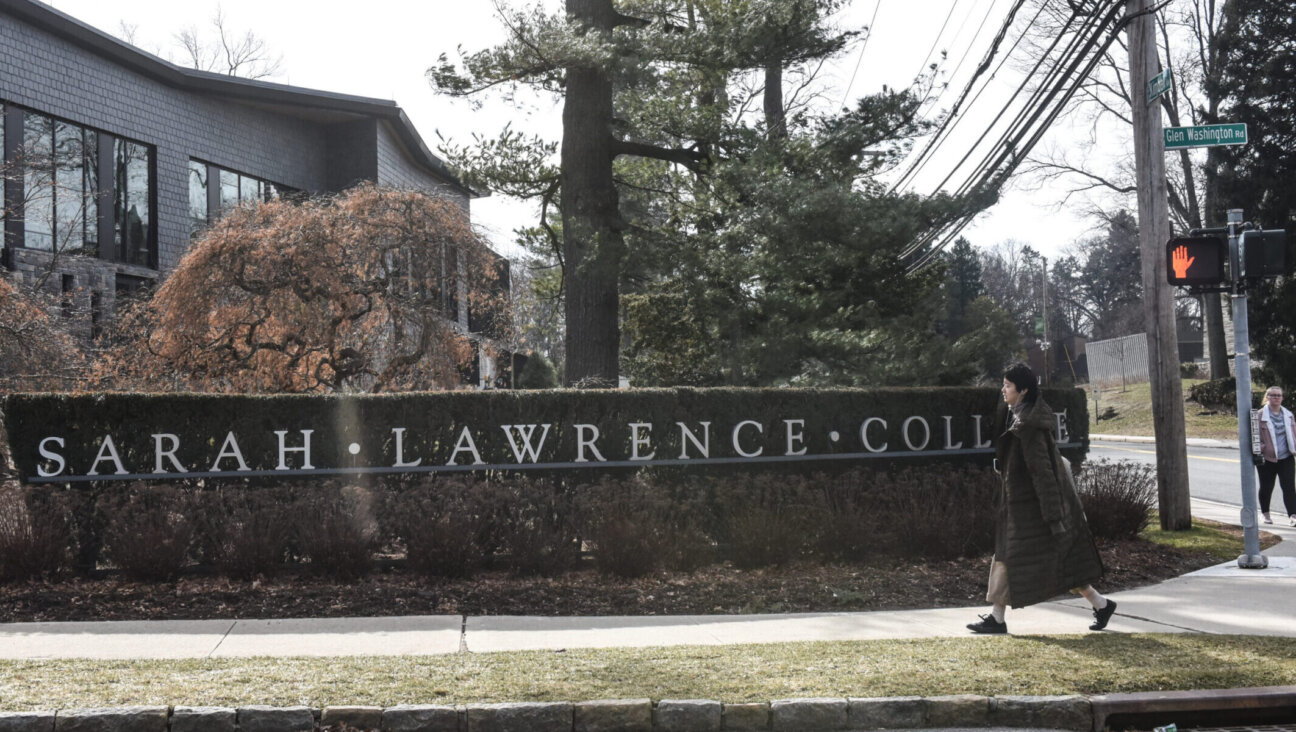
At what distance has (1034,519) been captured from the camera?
7562mm

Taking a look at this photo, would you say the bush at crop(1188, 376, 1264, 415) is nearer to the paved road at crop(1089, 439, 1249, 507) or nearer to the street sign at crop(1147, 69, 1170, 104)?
the paved road at crop(1089, 439, 1249, 507)

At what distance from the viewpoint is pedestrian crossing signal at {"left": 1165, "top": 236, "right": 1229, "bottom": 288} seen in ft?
34.6

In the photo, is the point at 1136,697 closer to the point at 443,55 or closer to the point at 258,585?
the point at 258,585

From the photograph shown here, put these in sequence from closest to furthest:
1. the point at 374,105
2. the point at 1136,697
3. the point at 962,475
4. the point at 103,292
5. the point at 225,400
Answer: the point at 1136,697
the point at 225,400
the point at 962,475
the point at 103,292
the point at 374,105

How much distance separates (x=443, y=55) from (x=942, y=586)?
34.3 feet

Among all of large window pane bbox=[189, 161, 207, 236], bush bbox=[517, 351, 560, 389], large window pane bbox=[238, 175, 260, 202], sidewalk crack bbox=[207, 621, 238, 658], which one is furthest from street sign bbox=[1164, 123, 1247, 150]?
bush bbox=[517, 351, 560, 389]

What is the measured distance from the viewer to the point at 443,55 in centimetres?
1570

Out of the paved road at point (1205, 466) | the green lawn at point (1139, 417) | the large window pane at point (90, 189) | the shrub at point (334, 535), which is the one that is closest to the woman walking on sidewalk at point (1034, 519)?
the shrub at point (334, 535)

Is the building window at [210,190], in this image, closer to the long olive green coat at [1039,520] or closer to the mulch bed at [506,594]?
the mulch bed at [506,594]

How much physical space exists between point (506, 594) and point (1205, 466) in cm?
2006

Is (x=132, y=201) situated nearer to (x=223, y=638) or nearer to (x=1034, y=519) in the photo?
(x=223, y=638)

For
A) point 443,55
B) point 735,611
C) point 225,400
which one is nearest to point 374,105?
point 443,55

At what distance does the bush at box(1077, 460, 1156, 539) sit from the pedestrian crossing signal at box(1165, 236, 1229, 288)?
8.62 feet

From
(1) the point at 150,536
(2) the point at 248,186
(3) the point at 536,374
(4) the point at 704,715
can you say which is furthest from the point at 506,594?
(3) the point at 536,374
